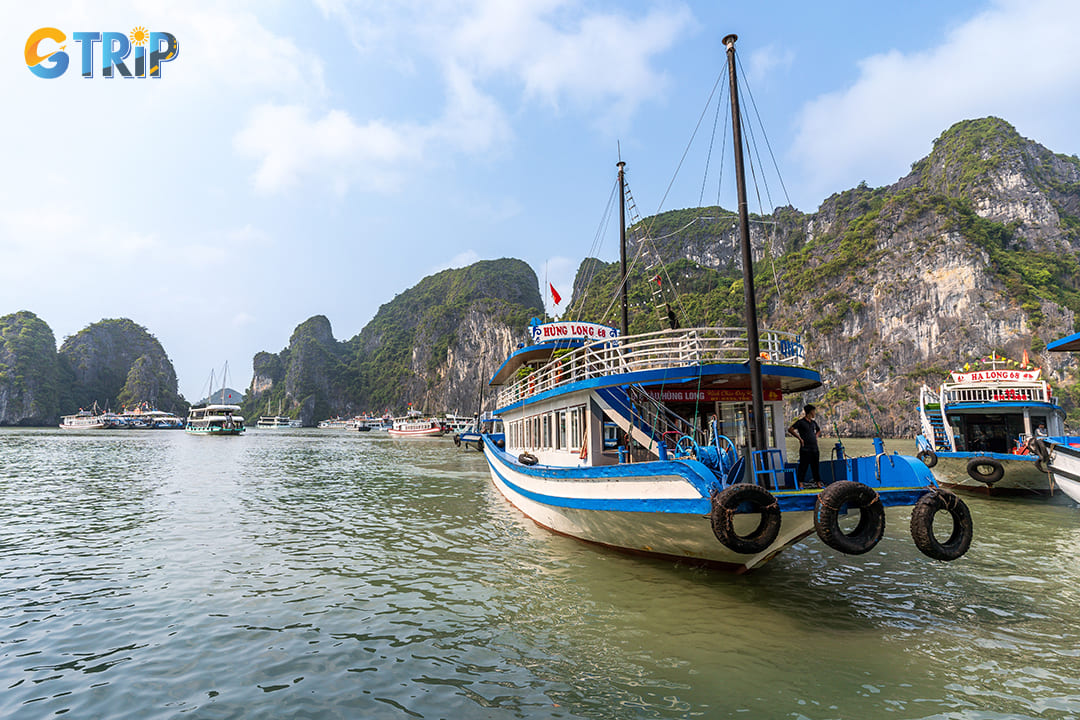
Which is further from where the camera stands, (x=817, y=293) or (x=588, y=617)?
(x=817, y=293)

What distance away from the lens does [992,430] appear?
2158cm

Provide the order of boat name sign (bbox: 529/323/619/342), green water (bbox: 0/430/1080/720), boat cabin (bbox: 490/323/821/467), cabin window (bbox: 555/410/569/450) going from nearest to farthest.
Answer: green water (bbox: 0/430/1080/720)
boat cabin (bbox: 490/323/821/467)
cabin window (bbox: 555/410/569/450)
boat name sign (bbox: 529/323/619/342)

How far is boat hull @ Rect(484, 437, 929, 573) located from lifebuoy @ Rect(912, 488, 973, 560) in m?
0.29

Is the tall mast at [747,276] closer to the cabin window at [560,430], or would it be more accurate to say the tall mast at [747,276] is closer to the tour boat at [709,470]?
the tour boat at [709,470]

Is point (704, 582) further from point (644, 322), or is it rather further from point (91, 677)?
point (644, 322)

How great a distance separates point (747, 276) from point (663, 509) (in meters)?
4.99

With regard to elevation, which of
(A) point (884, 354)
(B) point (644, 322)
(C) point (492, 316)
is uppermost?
(C) point (492, 316)

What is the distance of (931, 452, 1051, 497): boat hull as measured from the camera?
18094 millimetres

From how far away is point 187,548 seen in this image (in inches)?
440

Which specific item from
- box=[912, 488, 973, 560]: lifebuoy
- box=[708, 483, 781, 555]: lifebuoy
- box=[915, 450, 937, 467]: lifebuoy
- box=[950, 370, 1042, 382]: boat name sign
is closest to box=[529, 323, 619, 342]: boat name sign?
box=[708, 483, 781, 555]: lifebuoy

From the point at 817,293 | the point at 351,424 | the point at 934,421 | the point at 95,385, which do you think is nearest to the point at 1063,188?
the point at 817,293

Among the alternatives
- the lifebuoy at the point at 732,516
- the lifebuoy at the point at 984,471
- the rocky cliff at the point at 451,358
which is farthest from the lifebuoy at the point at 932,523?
the rocky cliff at the point at 451,358

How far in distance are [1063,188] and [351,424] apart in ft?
587

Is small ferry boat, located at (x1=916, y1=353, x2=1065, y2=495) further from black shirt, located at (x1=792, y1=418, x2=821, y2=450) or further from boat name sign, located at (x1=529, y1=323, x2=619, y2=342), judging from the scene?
black shirt, located at (x1=792, y1=418, x2=821, y2=450)
